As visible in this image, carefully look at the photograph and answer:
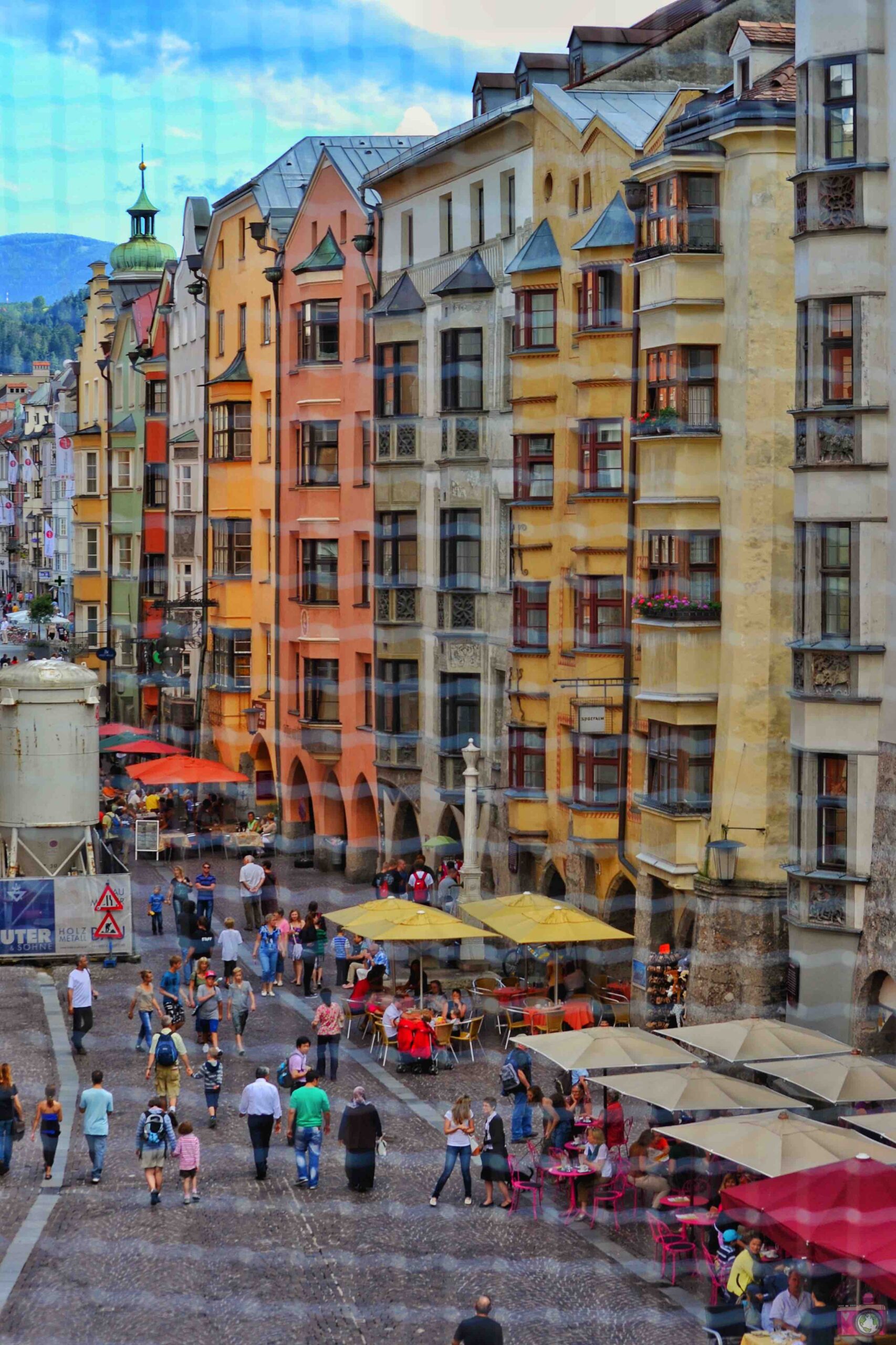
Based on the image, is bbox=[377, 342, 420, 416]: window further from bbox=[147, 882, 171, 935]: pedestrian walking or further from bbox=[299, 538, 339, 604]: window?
bbox=[147, 882, 171, 935]: pedestrian walking

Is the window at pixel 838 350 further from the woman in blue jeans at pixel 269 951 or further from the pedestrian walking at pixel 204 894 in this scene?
the pedestrian walking at pixel 204 894

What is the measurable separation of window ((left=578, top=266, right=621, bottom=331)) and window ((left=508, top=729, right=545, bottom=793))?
49.2 inches

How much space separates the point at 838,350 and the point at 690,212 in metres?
0.83

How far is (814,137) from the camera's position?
4645mm

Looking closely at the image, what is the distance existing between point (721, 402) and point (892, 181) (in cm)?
93

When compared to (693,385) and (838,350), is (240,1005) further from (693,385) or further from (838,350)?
(838,350)

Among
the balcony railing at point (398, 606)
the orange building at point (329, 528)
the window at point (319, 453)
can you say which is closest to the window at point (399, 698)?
the balcony railing at point (398, 606)

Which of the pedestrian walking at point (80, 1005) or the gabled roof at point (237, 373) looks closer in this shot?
the pedestrian walking at point (80, 1005)

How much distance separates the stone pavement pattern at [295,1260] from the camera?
3236mm

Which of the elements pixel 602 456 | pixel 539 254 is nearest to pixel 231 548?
pixel 539 254

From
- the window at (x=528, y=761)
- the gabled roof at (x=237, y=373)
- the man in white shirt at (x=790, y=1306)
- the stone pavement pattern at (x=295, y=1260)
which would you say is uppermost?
the gabled roof at (x=237, y=373)

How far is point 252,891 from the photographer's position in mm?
6965

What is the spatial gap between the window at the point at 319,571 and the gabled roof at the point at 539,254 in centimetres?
230

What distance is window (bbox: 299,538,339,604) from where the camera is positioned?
8.60m
